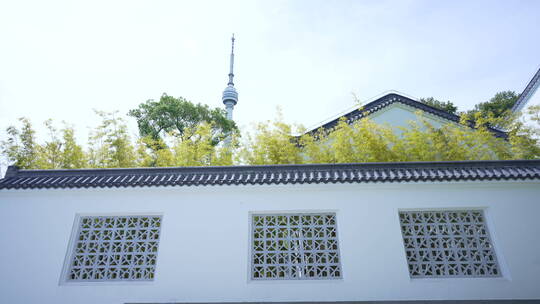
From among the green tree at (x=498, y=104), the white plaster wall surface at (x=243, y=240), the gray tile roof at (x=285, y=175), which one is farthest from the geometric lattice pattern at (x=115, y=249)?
the green tree at (x=498, y=104)

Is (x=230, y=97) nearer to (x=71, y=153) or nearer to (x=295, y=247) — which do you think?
(x=71, y=153)

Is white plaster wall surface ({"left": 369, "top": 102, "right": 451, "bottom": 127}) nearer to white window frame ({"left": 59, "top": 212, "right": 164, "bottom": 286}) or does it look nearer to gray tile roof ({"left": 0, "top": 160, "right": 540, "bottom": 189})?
gray tile roof ({"left": 0, "top": 160, "right": 540, "bottom": 189})

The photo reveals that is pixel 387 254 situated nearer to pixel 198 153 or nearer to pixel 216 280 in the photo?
pixel 216 280

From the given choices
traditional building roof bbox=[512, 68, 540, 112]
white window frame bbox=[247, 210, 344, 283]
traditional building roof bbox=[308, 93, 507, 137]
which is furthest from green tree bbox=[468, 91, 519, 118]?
white window frame bbox=[247, 210, 344, 283]

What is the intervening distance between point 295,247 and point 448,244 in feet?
8.16

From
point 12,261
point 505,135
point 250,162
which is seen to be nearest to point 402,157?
point 250,162

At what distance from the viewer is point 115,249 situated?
5184 millimetres

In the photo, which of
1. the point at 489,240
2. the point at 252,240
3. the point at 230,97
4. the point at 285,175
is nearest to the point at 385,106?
the point at 489,240

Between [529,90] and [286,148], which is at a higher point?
[529,90]

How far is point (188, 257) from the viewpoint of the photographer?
4969 mm

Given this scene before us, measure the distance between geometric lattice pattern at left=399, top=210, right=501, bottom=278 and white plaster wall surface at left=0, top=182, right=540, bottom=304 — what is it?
0.15 meters

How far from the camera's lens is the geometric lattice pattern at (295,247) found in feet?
16.2

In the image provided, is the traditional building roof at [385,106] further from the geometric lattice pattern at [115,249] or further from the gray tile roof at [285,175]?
the geometric lattice pattern at [115,249]

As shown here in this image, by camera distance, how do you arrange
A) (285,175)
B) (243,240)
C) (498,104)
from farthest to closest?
(498,104) < (285,175) < (243,240)
